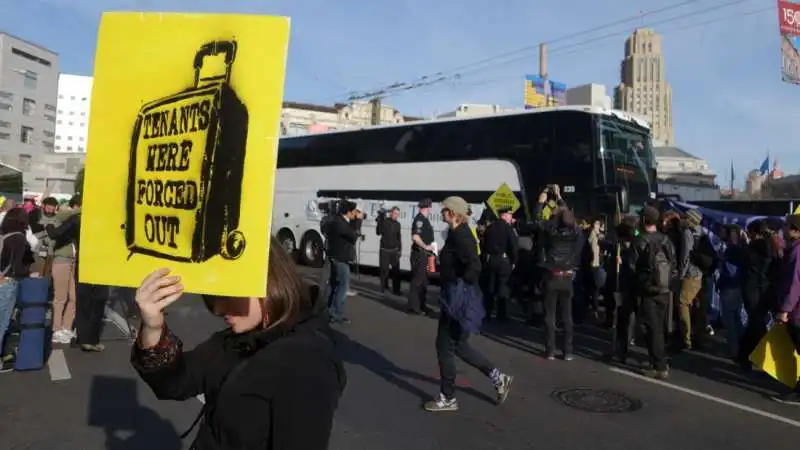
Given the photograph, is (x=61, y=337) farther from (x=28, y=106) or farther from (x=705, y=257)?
(x=28, y=106)

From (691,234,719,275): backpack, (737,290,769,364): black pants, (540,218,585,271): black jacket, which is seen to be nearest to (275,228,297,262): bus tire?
(540,218,585,271): black jacket

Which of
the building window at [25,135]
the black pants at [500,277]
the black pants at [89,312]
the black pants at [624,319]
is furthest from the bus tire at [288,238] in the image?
the building window at [25,135]

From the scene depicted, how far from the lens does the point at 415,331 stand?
9906mm

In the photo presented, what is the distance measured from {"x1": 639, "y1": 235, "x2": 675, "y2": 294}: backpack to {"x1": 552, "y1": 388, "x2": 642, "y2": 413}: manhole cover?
1.31 m

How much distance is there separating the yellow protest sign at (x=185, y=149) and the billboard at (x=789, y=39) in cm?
1568

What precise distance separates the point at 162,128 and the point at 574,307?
10.1m

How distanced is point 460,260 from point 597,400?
1.91 metres

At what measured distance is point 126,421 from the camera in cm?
537

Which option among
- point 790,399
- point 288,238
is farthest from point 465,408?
point 288,238

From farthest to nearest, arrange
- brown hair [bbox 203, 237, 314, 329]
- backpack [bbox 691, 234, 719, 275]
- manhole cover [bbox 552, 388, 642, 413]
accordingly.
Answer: backpack [bbox 691, 234, 719, 275] < manhole cover [bbox 552, 388, 642, 413] < brown hair [bbox 203, 237, 314, 329]

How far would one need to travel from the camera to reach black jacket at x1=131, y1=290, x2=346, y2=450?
170 cm

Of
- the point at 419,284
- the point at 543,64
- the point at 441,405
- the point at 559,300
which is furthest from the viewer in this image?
the point at 543,64

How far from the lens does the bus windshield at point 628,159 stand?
47.8ft

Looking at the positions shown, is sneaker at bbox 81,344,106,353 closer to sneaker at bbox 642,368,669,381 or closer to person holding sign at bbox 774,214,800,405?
sneaker at bbox 642,368,669,381
